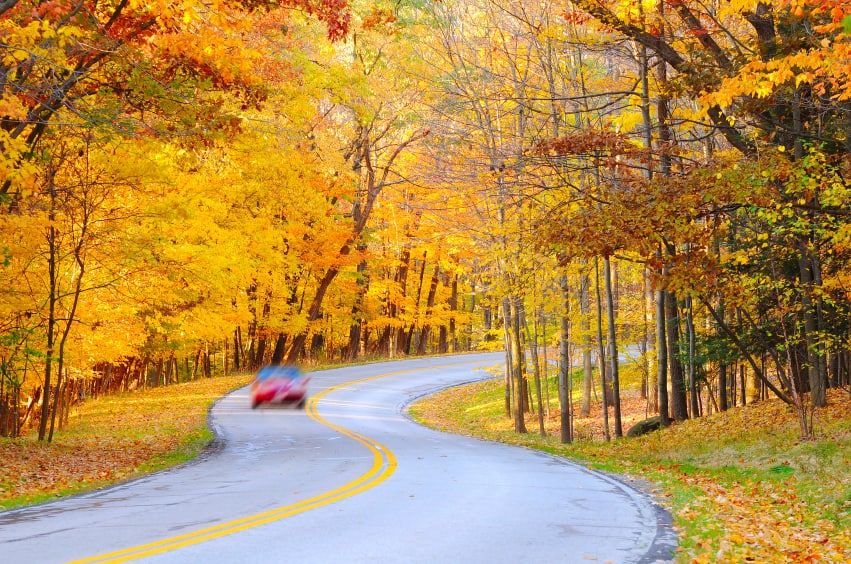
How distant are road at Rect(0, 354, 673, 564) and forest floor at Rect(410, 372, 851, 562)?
2.04 feet

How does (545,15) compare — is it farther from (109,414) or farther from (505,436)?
(109,414)

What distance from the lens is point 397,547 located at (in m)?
7.85

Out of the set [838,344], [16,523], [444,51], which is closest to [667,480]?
[838,344]

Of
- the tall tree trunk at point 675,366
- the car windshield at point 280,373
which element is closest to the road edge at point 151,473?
the car windshield at point 280,373

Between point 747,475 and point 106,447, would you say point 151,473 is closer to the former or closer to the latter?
point 106,447

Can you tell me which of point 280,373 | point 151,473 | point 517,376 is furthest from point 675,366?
point 280,373

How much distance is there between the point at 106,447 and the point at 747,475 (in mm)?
13221

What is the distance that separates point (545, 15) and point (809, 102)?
279 inches

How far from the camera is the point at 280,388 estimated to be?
29.2 metres

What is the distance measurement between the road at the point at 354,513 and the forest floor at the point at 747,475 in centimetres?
62

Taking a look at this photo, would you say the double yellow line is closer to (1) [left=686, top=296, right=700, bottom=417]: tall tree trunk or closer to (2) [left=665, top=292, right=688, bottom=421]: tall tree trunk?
(2) [left=665, top=292, right=688, bottom=421]: tall tree trunk

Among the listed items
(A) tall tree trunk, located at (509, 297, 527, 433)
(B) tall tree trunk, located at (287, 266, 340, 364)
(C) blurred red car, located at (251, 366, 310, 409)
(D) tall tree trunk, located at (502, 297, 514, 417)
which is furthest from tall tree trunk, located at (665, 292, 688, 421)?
(B) tall tree trunk, located at (287, 266, 340, 364)

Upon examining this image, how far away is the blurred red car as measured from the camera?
93.5 ft

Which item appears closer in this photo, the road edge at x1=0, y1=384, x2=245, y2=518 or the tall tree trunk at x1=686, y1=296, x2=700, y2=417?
the road edge at x1=0, y1=384, x2=245, y2=518
